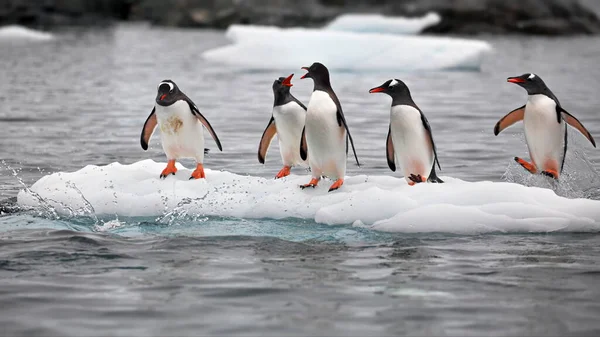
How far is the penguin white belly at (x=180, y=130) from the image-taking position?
25.5 feet

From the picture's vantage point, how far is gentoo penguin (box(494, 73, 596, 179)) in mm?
7766

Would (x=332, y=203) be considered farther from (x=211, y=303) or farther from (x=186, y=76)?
(x=186, y=76)

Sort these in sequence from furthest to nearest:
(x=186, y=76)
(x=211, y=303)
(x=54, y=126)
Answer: (x=186, y=76) < (x=54, y=126) < (x=211, y=303)

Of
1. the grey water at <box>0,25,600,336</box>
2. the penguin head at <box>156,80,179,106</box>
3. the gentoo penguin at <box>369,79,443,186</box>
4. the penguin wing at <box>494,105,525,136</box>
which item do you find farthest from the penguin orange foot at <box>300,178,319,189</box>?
the penguin wing at <box>494,105,525,136</box>

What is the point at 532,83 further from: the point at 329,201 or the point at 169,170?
the point at 169,170

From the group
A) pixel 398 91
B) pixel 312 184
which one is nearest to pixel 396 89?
pixel 398 91

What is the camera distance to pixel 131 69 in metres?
27.6

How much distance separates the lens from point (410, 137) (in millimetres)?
7211

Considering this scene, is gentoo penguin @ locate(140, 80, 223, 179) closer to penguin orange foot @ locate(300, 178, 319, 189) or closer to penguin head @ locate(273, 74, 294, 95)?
penguin head @ locate(273, 74, 294, 95)

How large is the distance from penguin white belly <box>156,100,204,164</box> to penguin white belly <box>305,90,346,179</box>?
101 centimetres

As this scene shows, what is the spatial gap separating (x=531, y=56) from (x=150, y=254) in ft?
101

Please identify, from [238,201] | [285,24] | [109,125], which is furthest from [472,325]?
[285,24]

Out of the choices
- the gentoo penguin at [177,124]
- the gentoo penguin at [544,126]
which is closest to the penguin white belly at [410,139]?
the gentoo penguin at [544,126]

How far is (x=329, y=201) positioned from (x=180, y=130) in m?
1.42
